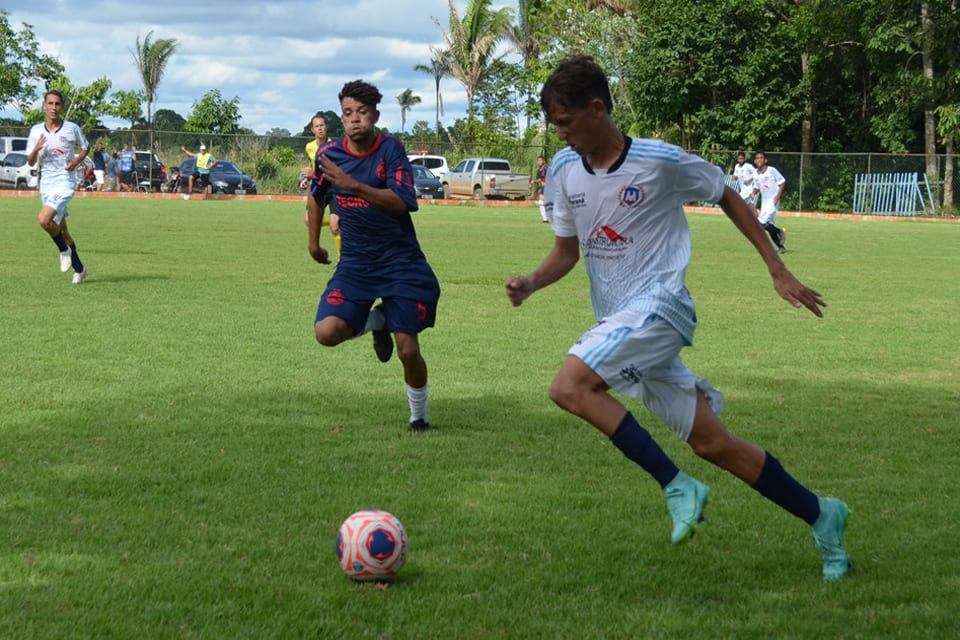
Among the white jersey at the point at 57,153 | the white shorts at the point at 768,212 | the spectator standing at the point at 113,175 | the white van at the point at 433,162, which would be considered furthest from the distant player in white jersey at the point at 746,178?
the spectator standing at the point at 113,175

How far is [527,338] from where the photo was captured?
35.9 ft

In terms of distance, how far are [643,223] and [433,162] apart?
154 ft

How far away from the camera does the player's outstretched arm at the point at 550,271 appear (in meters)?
4.98

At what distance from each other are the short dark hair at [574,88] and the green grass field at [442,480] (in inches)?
68.1

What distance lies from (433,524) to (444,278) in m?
11.2

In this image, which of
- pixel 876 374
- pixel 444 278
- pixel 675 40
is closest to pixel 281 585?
pixel 876 374

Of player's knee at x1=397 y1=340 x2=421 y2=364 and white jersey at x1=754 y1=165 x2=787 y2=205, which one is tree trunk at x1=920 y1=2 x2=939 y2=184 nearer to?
white jersey at x1=754 y1=165 x2=787 y2=205

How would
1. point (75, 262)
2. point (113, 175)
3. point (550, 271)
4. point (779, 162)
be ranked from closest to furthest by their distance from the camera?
point (550, 271), point (75, 262), point (779, 162), point (113, 175)

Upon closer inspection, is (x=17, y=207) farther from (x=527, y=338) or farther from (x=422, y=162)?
(x=527, y=338)

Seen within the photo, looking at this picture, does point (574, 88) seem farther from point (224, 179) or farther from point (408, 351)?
point (224, 179)

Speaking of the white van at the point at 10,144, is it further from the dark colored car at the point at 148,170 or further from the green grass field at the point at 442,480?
the green grass field at the point at 442,480

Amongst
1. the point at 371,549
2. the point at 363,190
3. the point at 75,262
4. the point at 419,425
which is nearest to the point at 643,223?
the point at 371,549

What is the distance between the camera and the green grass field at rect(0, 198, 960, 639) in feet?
13.5

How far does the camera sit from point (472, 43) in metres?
70.0
